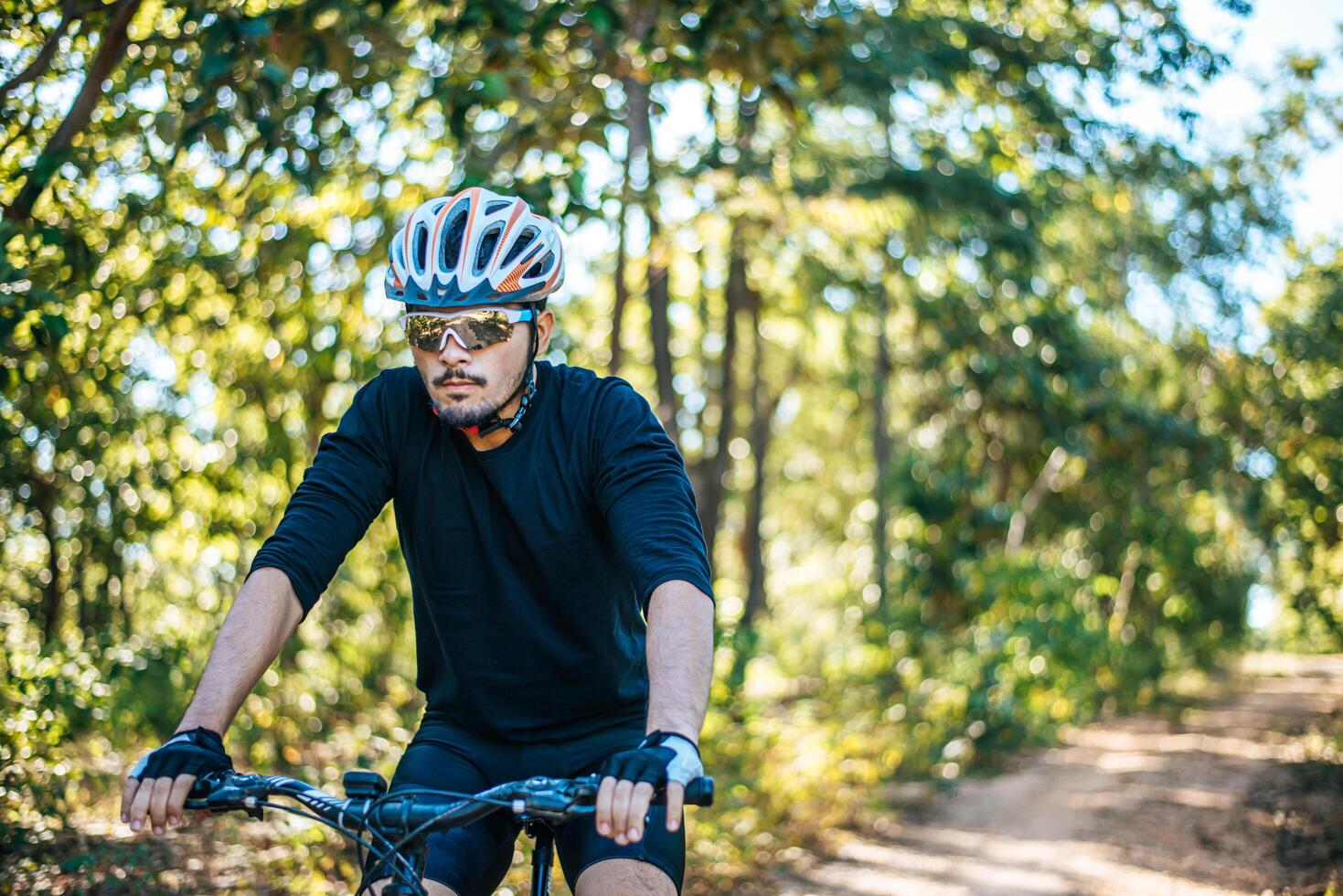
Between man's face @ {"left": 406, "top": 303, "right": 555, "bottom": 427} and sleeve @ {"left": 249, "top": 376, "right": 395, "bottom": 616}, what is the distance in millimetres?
228

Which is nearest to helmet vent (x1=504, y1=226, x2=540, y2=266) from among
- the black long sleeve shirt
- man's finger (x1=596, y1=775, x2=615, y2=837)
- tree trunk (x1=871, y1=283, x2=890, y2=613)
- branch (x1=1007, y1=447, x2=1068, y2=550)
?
the black long sleeve shirt

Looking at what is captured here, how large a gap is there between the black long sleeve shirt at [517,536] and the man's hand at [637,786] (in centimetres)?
79

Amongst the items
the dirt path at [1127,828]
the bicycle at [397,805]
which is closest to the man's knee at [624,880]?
the bicycle at [397,805]

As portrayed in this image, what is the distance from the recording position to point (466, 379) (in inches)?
123

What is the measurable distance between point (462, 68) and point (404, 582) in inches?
136

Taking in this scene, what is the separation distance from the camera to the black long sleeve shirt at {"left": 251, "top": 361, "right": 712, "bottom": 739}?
3172 millimetres

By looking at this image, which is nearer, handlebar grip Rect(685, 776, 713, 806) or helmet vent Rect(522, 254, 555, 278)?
handlebar grip Rect(685, 776, 713, 806)

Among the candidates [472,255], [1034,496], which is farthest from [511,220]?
[1034,496]

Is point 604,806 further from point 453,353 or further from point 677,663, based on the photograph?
point 453,353

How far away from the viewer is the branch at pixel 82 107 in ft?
16.8

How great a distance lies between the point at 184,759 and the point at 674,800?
3.23 feet

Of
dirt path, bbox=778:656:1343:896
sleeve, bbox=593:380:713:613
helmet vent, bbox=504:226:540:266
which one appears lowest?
dirt path, bbox=778:656:1343:896

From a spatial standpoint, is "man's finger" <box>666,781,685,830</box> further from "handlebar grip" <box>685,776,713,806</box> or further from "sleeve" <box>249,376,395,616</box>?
"sleeve" <box>249,376,395,616</box>

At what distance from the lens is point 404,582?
28.2ft
